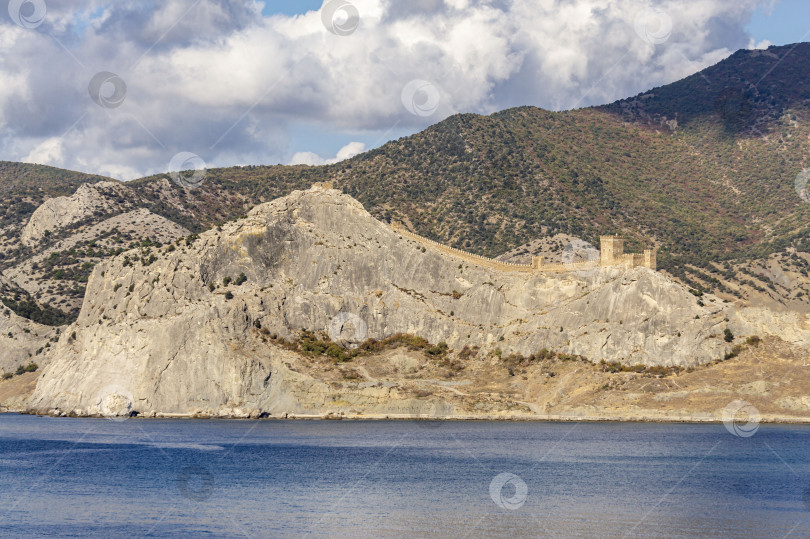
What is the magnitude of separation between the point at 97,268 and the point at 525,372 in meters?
46.2

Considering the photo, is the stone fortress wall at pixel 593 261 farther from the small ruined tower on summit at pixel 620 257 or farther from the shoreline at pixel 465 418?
the shoreline at pixel 465 418

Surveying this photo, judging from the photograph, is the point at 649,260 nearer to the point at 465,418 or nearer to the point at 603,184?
the point at 465,418

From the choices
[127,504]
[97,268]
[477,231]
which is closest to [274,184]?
[477,231]

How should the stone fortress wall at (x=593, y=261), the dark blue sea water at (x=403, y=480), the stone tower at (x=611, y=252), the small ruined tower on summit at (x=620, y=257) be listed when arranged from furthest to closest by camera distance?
the stone tower at (x=611, y=252)
the stone fortress wall at (x=593, y=261)
the small ruined tower on summit at (x=620, y=257)
the dark blue sea water at (x=403, y=480)

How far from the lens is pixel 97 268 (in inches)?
4621

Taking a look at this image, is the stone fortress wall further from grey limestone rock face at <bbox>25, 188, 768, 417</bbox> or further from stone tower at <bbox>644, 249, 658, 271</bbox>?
grey limestone rock face at <bbox>25, 188, 768, 417</bbox>

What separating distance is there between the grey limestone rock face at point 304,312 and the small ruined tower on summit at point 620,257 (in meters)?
1.09

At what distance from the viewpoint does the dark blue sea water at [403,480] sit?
48.1 m

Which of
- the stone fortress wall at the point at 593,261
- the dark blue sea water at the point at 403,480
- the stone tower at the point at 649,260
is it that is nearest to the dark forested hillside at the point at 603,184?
the stone fortress wall at the point at 593,261

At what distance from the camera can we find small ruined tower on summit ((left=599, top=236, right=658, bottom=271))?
107312mm

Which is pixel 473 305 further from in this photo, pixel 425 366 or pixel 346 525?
pixel 346 525

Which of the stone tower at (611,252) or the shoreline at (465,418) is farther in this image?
the stone tower at (611,252)

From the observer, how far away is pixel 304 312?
370ft

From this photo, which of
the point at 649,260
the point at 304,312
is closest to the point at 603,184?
the point at 649,260
